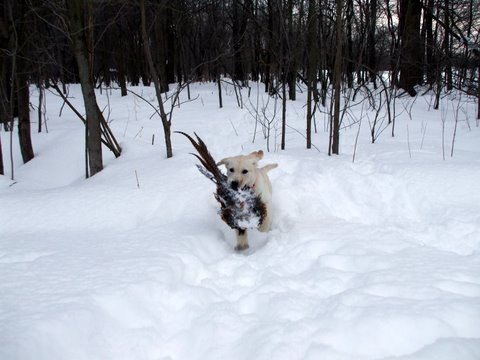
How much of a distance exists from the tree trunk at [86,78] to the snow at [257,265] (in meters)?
0.41

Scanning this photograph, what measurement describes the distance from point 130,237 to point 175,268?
3.15 ft

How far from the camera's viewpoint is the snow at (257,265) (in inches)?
81.9

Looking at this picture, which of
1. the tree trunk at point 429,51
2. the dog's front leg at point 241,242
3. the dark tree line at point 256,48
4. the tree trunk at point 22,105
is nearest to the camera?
the dog's front leg at point 241,242

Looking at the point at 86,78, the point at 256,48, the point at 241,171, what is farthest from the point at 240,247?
the point at 256,48

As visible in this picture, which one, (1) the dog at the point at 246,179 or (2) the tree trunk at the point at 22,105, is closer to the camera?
(1) the dog at the point at 246,179

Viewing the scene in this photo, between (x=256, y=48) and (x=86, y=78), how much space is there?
10403mm

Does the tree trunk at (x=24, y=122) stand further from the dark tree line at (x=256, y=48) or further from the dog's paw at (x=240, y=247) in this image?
the dog's paw at (x=240, y=247)

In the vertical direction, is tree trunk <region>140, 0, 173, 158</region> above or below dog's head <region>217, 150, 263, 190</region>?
above

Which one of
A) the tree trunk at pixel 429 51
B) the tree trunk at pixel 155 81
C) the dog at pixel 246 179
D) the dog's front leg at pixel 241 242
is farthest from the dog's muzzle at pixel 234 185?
the tree trunk at pixel 429 51

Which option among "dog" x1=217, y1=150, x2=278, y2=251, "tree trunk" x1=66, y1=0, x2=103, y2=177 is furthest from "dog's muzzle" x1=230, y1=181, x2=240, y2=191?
"tree trunk" x1=66, y1=0, x2=103, y2=177

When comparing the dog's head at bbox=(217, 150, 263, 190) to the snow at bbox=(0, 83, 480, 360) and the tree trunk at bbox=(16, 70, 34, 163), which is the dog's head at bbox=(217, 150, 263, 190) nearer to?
the snow at bbox=(0, 83, 480, 360)

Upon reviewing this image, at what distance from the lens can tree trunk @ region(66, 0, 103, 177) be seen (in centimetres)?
546

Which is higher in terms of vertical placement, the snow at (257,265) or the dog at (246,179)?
the dog at (246,179)

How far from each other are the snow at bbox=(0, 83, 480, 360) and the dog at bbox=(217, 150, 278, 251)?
0.44ft
